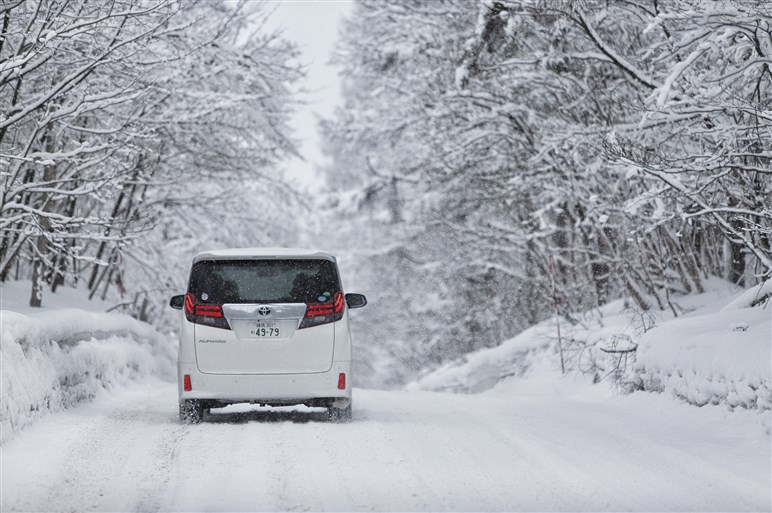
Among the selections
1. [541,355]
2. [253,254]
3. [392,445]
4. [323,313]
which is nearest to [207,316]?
[253,254]

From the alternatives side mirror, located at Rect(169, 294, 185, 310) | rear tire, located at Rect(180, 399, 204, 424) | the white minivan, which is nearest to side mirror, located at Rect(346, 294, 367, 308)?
the white minivan

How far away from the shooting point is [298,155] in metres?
23.5

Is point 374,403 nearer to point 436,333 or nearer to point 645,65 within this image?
point 645,65

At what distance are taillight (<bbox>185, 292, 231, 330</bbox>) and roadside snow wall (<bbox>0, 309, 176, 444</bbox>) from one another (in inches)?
59.5

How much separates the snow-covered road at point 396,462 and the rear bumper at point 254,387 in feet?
0.96

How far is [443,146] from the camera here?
22938 mm

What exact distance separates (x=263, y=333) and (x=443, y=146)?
13.8m

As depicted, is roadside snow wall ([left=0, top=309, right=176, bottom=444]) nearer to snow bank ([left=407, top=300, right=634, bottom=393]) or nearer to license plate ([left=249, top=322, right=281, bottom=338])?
license plate ([left=249, top=322, right=281, bottom=338])

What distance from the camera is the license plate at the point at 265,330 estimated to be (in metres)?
9.80

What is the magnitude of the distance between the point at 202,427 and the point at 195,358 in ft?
2.28

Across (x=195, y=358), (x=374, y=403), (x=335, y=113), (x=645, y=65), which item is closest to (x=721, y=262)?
(x=645, y=65)

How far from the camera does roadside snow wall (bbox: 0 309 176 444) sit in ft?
27.5

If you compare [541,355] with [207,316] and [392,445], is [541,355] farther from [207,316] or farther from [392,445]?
[392,445]

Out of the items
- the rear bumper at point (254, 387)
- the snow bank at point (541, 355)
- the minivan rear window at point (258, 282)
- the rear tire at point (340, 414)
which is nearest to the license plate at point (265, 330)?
the minivan rear window at point (258, 282)
